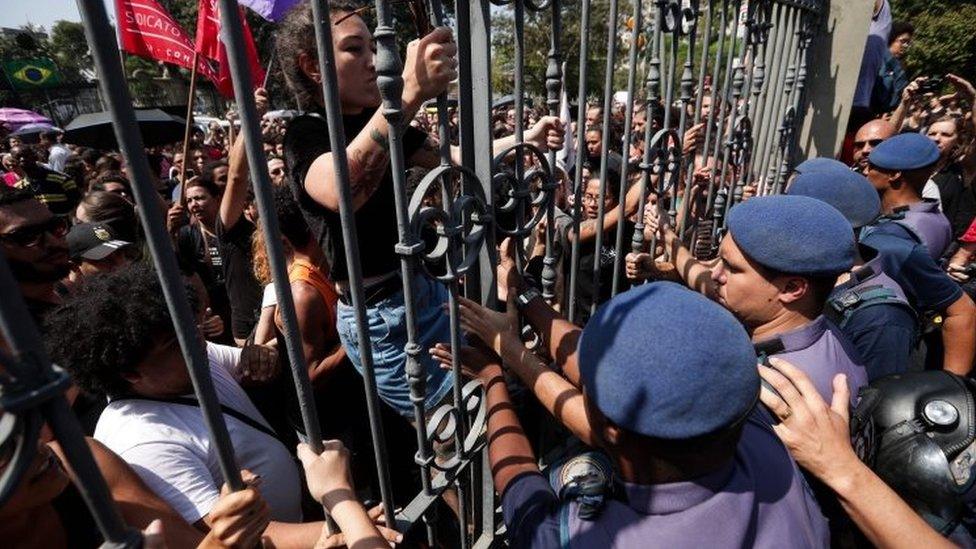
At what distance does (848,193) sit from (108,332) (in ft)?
10.6

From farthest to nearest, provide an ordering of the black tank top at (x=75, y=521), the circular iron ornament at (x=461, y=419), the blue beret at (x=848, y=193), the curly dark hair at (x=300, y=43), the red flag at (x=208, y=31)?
the red flag at (x=208, y=31) < the blue beret at (x=848, y=193) < the curly dark hair at (x=300, y=43) < the circular iron ornament at (x=461, y=419) < the black tank top at (x=75, y=521)

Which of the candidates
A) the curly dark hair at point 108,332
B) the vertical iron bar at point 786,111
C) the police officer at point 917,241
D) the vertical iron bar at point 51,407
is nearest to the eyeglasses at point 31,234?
the curly dark hair at point 108,332

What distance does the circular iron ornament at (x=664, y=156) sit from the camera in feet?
7.12

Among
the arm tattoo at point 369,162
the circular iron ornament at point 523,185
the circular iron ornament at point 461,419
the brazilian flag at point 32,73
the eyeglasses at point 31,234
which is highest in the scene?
the brazilian flag at point 32,73

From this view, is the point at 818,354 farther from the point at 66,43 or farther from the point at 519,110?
the point at 66,43

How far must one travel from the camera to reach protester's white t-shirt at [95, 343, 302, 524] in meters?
1.51

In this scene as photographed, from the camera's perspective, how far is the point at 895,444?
4.85 feet

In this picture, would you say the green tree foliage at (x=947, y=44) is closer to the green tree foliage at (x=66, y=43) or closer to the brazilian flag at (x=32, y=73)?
the brazilian flag at (x=32, y=73)

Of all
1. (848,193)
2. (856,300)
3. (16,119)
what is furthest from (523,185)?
(16,119)

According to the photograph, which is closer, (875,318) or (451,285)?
(451,285)

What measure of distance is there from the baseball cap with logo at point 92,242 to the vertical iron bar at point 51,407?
2.86 metres

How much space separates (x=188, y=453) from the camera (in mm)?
1594

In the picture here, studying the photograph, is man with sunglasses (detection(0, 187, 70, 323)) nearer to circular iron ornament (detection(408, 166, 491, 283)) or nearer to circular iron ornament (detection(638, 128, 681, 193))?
circular iron ornament (detection(408, 166, 491, 283))

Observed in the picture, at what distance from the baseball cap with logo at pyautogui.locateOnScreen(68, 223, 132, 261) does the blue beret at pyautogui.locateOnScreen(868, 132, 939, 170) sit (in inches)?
180
